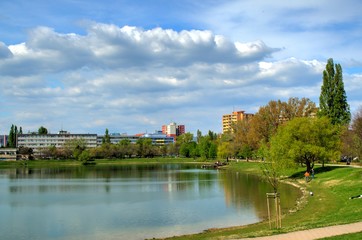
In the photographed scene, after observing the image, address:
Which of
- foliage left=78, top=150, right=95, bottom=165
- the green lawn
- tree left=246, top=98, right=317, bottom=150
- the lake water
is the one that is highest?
tree left=246, top=98, right=317, bottom=150

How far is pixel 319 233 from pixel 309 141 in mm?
44788

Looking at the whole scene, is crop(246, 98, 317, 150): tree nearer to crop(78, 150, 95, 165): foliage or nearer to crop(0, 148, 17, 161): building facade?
crop(78, 150, 95, 165): foliage

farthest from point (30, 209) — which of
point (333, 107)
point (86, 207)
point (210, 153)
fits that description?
point (210, 153)

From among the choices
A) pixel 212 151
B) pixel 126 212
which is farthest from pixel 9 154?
pixel 126 212

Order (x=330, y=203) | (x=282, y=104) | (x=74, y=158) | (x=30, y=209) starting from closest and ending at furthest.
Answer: (x=330, y=203)
(x=30, y=209)
(x=282, y=104)
(x=74, y=158)

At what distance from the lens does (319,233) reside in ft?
56.9

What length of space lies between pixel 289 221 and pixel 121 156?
161318 millimetres

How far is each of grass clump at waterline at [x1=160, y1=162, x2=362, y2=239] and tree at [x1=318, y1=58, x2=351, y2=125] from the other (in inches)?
542

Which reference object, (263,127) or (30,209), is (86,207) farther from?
(263,127)

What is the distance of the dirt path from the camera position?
55.0ft

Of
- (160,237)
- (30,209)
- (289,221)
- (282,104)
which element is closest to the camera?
(160,237)

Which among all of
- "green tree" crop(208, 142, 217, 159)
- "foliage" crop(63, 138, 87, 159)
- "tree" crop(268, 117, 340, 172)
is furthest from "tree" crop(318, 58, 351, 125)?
"foliage" crop(63, 138, 87, 159)

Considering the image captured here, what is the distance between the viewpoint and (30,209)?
1535 inches

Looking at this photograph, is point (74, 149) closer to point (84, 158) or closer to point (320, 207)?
point (84, 158)
